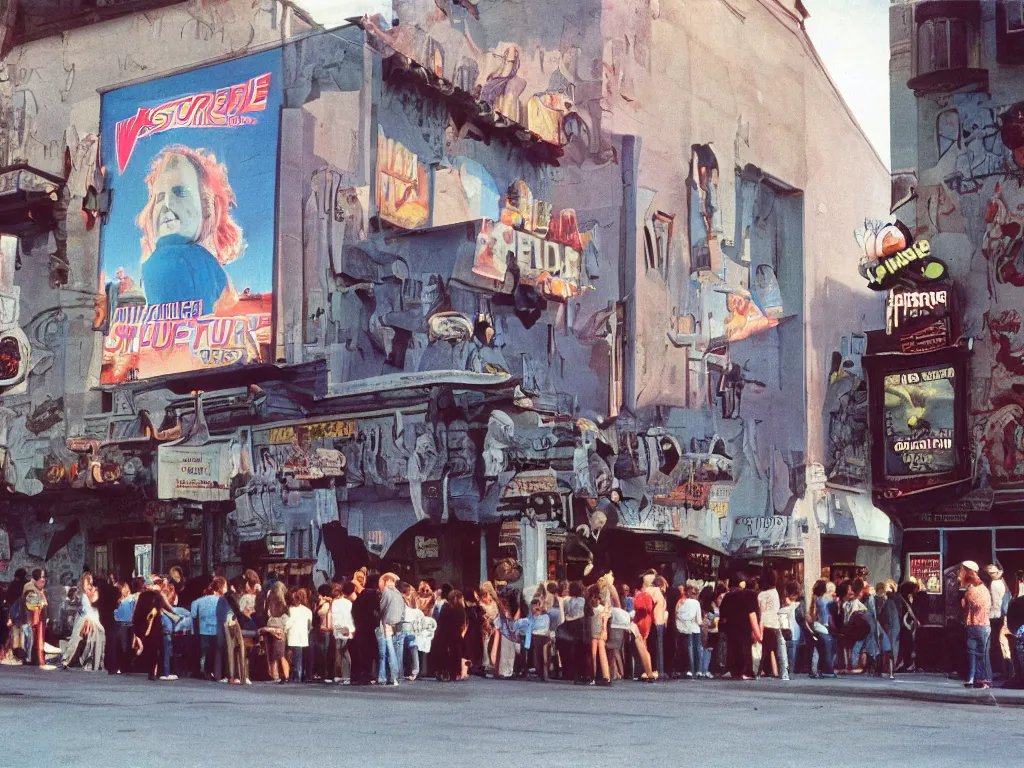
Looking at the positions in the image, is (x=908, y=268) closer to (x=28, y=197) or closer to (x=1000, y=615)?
(x=1000, y=615)

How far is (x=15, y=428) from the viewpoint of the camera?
158ft

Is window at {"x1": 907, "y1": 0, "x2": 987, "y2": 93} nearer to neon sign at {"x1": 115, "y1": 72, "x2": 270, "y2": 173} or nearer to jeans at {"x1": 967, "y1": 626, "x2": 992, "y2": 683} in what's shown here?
neon sign at {"x1": 115, "y1": 72, "x2": 270, "y2": 173}

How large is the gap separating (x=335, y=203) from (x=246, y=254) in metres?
2.91

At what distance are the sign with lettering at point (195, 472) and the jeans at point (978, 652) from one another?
20.9 m

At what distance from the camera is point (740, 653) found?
89.7 feet

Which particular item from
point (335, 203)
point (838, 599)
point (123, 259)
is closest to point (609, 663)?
point (838, 599)

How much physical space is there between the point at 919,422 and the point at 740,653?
1744 cm

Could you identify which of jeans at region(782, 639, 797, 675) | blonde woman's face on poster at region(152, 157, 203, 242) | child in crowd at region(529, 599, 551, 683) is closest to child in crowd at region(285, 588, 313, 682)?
child in crowd at region(529, 599, 551, 683)

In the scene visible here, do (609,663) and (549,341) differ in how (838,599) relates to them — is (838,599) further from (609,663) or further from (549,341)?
(549,341)

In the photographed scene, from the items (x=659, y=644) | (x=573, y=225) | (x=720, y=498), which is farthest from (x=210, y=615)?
(x=720, y=498)

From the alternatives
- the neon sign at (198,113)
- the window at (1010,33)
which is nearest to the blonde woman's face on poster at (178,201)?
the neon sign at (198,113)

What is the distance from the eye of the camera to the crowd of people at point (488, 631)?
25.2 m

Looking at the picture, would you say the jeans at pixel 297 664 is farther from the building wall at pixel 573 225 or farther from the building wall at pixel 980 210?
the building wall at pixel 980 210

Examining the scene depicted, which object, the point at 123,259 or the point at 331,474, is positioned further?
the point at 123,259
